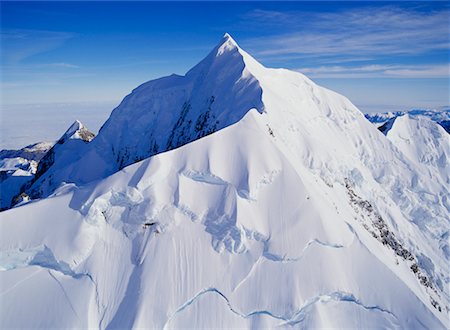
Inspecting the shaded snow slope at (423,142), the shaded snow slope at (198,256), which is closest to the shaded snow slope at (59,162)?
the shaded snow slope at (198,256)

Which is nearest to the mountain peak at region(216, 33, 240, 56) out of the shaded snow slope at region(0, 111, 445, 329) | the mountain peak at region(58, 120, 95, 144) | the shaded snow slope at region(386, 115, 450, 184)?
the shaded snow slope at region(0, 111, 445, 329)

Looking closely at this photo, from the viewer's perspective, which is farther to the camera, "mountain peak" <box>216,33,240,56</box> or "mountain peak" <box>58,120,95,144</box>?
"mountain peak" <box>58,120,95,144</box>

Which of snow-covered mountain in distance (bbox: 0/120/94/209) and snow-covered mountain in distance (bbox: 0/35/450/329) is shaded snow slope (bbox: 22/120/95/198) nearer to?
snow-covered mountain in distance (bbox: 0/120/94/209)

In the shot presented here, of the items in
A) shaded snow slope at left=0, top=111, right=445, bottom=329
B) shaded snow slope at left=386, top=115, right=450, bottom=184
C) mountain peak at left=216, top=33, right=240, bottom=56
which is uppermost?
mountain peak at left=216, top=33, right=240, bottom=56

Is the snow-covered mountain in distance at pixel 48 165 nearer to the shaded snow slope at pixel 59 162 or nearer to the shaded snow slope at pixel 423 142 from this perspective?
the shaded snow slope at pixel 59 162

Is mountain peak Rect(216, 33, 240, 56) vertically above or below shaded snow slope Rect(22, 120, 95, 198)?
above

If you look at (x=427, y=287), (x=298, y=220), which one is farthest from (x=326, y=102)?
(x=298, y=220)

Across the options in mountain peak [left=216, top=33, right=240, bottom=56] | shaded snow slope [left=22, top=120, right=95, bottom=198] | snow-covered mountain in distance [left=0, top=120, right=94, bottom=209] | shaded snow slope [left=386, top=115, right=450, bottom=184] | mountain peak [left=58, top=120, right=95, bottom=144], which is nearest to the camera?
mountain peak [left=216, top=33, right=240, bottom=56]

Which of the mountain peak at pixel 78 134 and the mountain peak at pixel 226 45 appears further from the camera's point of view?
the mountain peak at pixel 78 134

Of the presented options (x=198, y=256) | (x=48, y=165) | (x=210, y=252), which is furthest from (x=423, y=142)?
(x=48, y=165)

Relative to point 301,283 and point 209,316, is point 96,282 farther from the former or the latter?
point 301,283

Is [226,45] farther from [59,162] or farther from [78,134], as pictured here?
Result: [78,134]
